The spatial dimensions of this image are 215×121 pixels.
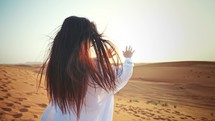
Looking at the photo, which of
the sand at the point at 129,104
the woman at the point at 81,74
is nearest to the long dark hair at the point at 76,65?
the woman at the point at 81,74

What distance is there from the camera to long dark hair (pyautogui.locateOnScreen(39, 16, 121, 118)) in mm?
1678

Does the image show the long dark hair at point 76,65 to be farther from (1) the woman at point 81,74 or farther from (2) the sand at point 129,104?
(2) the sand at point 129,104

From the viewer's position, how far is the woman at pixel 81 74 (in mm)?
1684

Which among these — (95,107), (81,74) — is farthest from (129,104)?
(81,74)

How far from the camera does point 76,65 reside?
166 centimetres

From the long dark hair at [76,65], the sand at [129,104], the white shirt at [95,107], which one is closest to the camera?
the long dark hair at [76,65]

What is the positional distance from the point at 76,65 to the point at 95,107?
42 centimetres

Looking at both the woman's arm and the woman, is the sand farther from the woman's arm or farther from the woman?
the woman's arm

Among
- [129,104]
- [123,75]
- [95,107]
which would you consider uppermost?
[123,75]

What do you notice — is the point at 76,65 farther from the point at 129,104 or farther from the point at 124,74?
the point at 129,104

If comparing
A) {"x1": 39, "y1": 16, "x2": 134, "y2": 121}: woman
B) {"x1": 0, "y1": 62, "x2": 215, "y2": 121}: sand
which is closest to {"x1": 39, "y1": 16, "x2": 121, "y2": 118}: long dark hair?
{"x1": 39, "y1": 16, "x2": 134, "y2": 121}: woman

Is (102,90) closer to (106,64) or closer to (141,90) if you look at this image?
(106,64)

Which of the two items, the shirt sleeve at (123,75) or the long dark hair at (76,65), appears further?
the shirt sleeve at (123,75)

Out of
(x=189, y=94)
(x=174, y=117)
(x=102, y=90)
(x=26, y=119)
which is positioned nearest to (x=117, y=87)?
(x=102, y=90)
